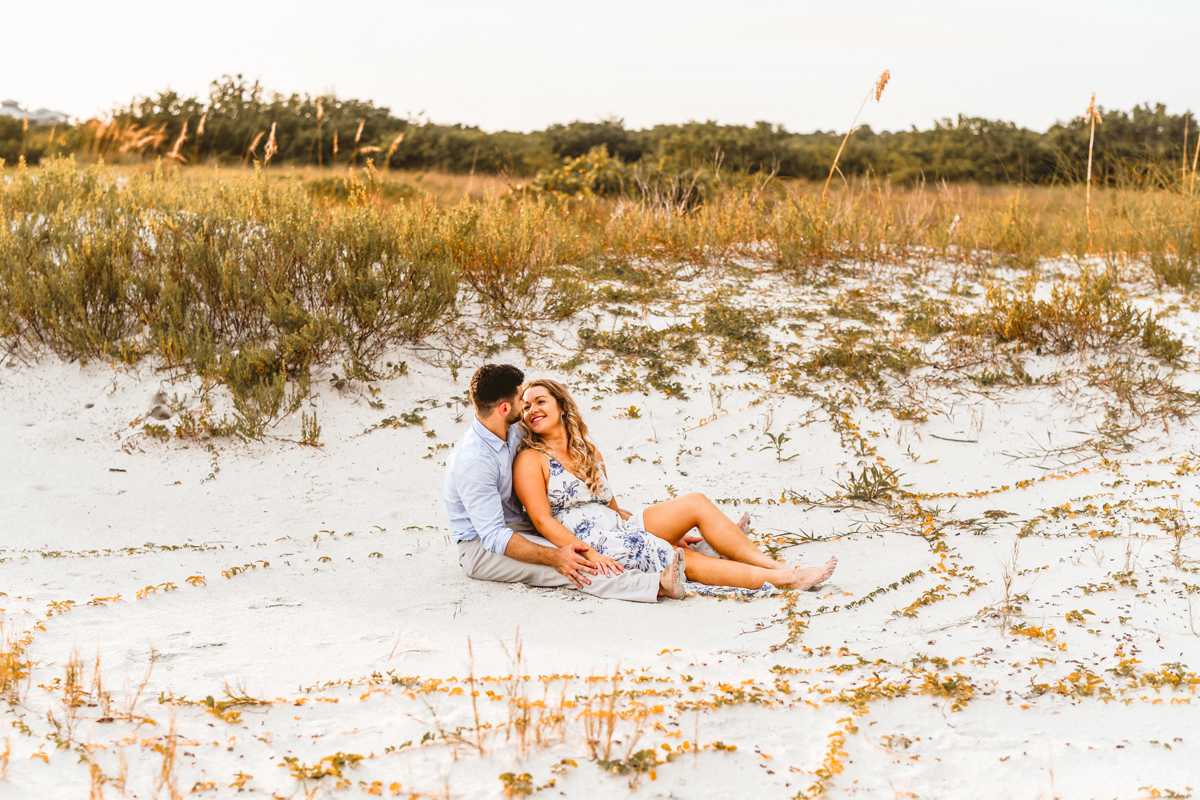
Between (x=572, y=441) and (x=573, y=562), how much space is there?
21.9 inches

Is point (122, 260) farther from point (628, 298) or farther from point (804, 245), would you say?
point (804, 245)

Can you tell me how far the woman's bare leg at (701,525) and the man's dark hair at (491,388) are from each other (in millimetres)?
892

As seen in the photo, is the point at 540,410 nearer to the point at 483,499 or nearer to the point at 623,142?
the point at 483,499

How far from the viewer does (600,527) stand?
3.84 meters

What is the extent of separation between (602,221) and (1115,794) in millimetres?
7813

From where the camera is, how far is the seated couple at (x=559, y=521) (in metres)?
3.67

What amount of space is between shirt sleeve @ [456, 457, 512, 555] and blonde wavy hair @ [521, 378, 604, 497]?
224mm

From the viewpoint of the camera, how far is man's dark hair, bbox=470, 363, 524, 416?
379 centimetres

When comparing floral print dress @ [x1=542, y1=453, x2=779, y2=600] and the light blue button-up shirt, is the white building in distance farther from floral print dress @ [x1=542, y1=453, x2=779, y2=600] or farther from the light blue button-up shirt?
floral print dress @ [x1=542, y1=453, x2=779, y2=600]

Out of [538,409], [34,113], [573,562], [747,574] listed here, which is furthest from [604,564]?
[34,113]

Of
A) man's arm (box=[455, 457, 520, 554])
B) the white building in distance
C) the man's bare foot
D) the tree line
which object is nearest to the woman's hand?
man's arm (box=[455, 457, 520, 554])

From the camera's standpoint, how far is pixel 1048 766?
2322 mm

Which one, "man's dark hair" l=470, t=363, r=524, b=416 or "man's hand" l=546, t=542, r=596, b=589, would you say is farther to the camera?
"man's dark hair" l=470, t=363, r=524, b=416

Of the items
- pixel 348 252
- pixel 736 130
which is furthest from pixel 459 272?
pixel 736 130
